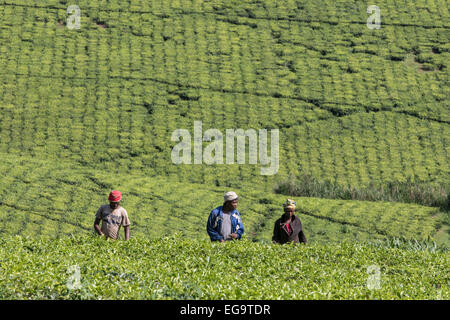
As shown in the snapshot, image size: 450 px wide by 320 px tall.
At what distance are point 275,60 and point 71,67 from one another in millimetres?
6781

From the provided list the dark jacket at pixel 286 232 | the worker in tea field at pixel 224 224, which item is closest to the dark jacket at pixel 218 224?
the worker in tea field at pixel 224 224

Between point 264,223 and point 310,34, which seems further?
point 310,34

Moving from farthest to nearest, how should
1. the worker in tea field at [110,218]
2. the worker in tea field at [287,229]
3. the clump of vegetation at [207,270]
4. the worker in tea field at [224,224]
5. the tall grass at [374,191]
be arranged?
the tall grass at [374,191] → the worker in tea field at [287,229] → the worker in tea field at [110,218] → the worker in tea field at [224,224] → the clump of vegetation at [207,270]

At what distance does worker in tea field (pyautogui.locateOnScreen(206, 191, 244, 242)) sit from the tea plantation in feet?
0.81

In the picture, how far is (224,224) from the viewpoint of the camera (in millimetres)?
9273

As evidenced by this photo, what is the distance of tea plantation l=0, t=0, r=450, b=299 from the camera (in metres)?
9.03

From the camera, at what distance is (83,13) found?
80.2ft

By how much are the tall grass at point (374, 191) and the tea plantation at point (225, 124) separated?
31 cm

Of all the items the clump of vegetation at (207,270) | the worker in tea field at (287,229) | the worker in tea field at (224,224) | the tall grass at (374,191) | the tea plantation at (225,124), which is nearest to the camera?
the clump of vegetation at (207,270)

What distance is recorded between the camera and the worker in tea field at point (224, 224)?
9.17 metres

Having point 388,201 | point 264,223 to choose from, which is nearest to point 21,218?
point 264,223

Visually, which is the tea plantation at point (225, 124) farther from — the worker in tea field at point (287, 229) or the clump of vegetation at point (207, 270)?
the worker in tea field at point (287, 229)

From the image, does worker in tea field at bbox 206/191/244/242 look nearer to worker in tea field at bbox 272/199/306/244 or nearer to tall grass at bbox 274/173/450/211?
worker in tea field at bbox 272/199/306/244

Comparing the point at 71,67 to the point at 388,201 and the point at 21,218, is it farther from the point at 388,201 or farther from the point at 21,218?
the point at 388,201
